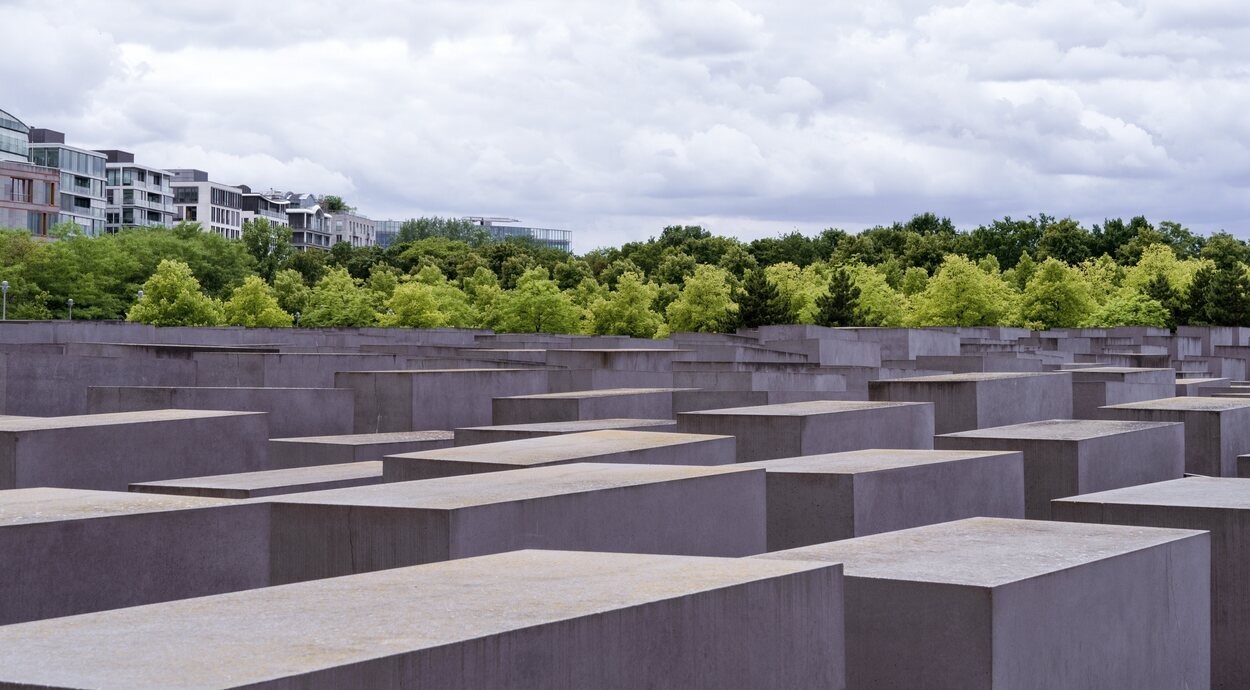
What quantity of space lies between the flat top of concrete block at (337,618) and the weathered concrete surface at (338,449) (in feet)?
23.6

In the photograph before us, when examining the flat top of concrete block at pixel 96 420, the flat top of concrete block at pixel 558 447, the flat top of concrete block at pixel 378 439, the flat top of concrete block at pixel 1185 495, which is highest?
the flat top of concrete block at pixel 96 420

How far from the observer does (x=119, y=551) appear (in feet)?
22.4

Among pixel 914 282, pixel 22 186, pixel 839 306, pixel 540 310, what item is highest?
pixel 22 186

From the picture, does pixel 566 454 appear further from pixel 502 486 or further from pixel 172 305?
pixel 172 305

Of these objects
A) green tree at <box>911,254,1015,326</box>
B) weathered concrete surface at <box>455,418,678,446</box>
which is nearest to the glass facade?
green tree at <box>911,254,1015,326</box>


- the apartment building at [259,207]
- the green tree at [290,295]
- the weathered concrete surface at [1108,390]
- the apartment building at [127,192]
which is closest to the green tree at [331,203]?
the apartment building at [259,207]

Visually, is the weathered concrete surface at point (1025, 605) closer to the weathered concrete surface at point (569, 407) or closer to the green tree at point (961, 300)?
the weathered concrete surface at point (569, 407)

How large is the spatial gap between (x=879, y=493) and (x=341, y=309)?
61.1 metres

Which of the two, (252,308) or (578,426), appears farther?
(252,308)

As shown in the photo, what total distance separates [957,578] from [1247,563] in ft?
11.2

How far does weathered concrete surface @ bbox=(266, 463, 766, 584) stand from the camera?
688 centimetres

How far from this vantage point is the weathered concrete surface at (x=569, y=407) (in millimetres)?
15273

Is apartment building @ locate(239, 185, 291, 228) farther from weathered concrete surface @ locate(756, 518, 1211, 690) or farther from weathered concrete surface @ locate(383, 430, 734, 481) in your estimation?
weathered concrete surface @ locate(756, 518, 1211, 690)

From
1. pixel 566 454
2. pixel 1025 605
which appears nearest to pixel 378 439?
pixel 566 454
